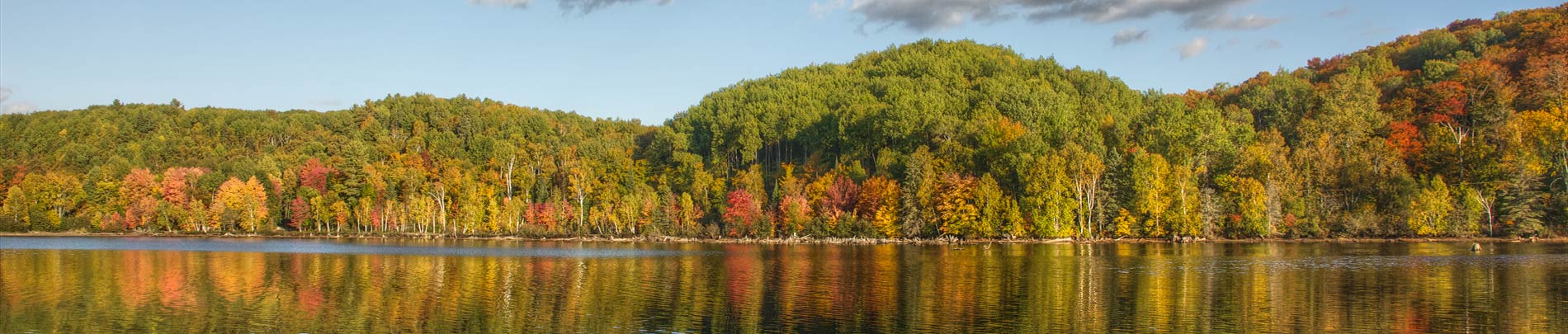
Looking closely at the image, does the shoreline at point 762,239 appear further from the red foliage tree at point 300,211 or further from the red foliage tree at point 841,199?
the red foliage tree at point 841,199

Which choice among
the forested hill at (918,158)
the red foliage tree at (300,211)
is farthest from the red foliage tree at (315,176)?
the red foliage tree at (300,211)

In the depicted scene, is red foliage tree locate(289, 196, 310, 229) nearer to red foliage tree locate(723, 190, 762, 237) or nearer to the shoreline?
the shoreline

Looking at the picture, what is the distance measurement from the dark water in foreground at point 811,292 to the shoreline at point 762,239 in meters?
10.6

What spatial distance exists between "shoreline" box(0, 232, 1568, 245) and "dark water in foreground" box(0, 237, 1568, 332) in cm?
1063

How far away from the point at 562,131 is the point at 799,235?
2514 inches

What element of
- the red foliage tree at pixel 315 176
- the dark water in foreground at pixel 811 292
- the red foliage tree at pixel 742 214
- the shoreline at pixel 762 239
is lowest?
the dark water in foreground at pixel 811 292

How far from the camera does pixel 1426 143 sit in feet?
274

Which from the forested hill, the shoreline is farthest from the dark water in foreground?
the forested hill

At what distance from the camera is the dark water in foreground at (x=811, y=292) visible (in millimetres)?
30859

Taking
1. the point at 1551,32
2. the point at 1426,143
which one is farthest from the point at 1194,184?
the point at 1551,32

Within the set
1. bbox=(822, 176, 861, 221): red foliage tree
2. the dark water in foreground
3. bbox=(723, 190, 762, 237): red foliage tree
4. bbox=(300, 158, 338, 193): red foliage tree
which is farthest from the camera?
bbox=(300, 158, 338, 193): red foliage tree

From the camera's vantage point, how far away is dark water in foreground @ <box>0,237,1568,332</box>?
3086 centimetres

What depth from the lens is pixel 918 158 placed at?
87.6 metres

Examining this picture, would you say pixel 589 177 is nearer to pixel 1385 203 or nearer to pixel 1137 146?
pixel 1137 146
